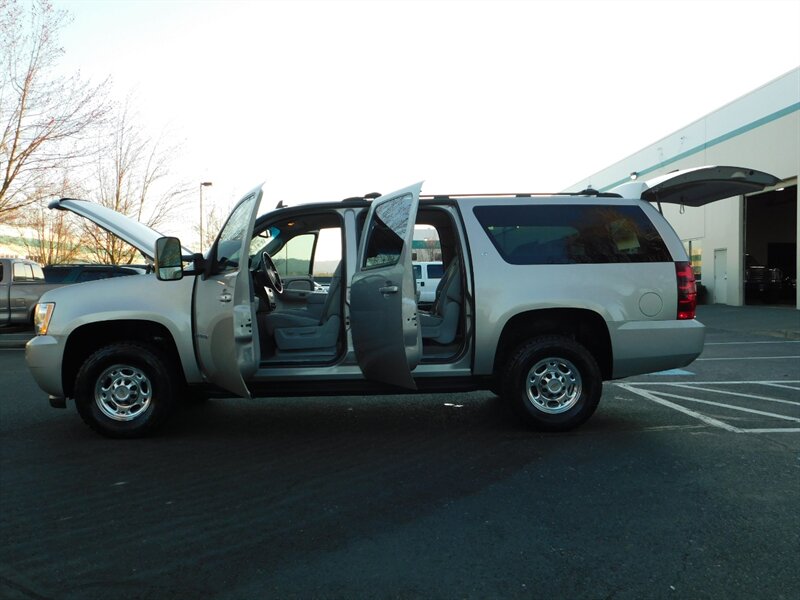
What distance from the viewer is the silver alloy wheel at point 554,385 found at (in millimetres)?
6031

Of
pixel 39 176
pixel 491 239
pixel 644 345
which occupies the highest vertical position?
pixel 39 176

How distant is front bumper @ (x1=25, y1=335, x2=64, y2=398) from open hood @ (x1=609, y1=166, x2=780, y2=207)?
518cm

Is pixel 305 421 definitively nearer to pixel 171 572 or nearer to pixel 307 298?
pixel 307 298

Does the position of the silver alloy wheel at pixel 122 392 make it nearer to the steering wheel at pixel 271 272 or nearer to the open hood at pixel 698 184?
the steering wheel at pixel 271 272

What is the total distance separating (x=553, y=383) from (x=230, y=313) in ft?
9.05

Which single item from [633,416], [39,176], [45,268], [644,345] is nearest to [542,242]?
[644,345]

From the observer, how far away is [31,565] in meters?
3.36

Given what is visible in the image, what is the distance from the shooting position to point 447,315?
643cm

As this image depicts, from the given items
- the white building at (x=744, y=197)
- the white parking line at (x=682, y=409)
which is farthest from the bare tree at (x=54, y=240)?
the white parking line at (x=682, y=409)

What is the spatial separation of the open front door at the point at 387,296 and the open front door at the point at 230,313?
875 millimetres

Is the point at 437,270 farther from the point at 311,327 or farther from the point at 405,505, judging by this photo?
the point at 405,505

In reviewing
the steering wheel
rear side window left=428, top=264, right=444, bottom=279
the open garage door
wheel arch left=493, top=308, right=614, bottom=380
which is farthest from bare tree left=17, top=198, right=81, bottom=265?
the open garage door

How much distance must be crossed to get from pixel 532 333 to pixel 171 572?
12.4 feet

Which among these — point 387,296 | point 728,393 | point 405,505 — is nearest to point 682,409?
point 728,393
